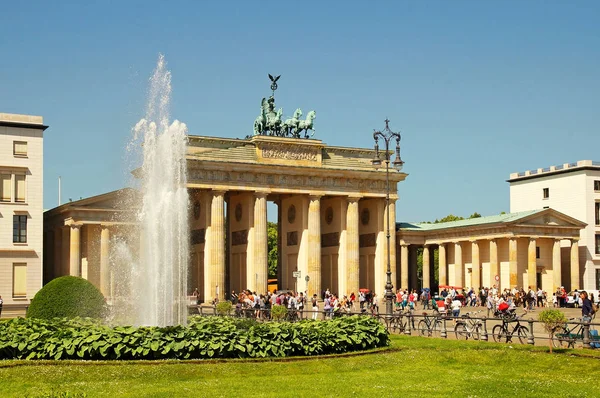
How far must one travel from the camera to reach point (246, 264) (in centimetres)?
7988

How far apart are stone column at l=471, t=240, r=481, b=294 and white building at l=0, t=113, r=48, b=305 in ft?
130

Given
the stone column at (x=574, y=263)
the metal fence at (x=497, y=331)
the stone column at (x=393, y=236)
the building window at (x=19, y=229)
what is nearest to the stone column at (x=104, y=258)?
the building window at (x=19, y=229)

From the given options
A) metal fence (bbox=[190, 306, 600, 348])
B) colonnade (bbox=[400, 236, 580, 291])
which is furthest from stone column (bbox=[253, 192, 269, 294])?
metal fence (bbox=[190, 306, 600, 348])

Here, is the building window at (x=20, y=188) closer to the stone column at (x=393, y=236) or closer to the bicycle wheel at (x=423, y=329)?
the bicycle wheel at (x=423, y=329)

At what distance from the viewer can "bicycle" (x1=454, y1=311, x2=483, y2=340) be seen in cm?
3634

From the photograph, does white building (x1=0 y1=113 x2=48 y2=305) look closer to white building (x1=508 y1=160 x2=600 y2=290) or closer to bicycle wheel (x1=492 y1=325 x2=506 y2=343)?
bicycle wheel (x1=492 y1=325 x2=506 y2=343)

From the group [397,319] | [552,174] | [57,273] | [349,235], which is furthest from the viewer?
[552,174]

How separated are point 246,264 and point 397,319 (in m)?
39.4

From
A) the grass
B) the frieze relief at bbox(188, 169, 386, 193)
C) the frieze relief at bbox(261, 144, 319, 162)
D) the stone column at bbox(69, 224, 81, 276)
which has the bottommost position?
the grass

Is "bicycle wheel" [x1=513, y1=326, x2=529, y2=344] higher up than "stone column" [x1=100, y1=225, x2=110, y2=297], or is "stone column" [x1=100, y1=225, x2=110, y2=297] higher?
"stone column" [x1=100, y1=225, x2=110, y2=297]

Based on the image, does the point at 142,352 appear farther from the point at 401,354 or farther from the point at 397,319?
the point at 397,319

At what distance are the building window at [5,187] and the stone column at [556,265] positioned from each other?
48196 millimetres

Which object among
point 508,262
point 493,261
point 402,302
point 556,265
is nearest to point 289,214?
point 493,261

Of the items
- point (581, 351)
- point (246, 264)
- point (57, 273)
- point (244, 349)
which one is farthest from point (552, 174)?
point (244, 349)
